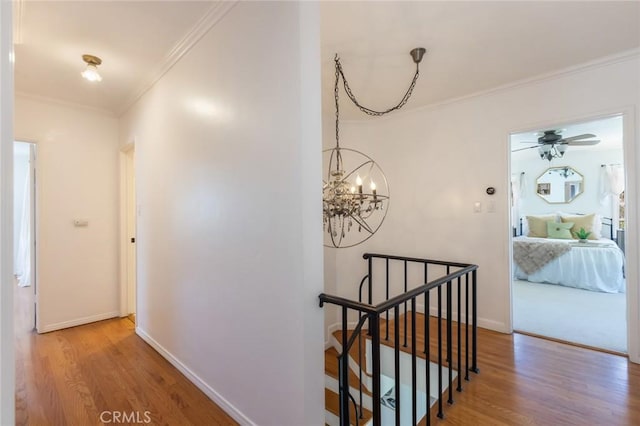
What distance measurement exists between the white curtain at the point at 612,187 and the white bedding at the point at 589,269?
1501 mm

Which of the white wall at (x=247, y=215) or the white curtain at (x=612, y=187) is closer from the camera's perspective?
the white wall at (x=247, y=215)

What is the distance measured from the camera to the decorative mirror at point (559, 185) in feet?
20.0

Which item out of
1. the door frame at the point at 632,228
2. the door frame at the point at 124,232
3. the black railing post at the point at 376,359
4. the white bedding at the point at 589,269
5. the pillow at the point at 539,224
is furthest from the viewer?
the pillow at the point at 539,224

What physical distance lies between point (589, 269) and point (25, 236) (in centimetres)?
957

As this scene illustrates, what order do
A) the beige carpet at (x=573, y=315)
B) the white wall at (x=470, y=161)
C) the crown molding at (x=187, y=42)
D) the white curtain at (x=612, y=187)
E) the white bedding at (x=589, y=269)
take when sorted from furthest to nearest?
1. the white curtain at (x=612, y=187)
2. the white bedding at (x=589, y=269)
3. the beige carpet at (x=573, y=315)
4. the white wall at (x=470, y=161)
5. the crown molding at (x=187, y=42)

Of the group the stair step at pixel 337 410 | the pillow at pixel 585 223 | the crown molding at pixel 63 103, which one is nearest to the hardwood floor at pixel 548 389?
the stair step at pixel 337 410

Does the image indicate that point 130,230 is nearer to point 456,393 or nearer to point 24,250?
point 24,250

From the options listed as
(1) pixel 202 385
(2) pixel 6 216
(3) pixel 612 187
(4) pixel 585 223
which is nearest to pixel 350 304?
(2) pixel 6 216

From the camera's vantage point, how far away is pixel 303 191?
1356 mm

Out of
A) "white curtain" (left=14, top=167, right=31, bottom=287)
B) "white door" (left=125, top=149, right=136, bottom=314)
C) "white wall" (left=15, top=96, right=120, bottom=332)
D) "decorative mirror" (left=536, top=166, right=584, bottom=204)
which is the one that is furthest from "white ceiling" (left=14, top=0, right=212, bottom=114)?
"decorative mirror" (left=536, top=166, right=584, bottom=204)

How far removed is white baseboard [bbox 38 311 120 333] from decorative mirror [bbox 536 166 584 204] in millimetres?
8298

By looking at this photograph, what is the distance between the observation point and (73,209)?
325 centimetres

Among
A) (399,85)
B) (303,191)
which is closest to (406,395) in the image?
(303,191)

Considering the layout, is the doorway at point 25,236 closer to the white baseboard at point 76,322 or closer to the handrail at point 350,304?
the white baseboard at point 76,322
